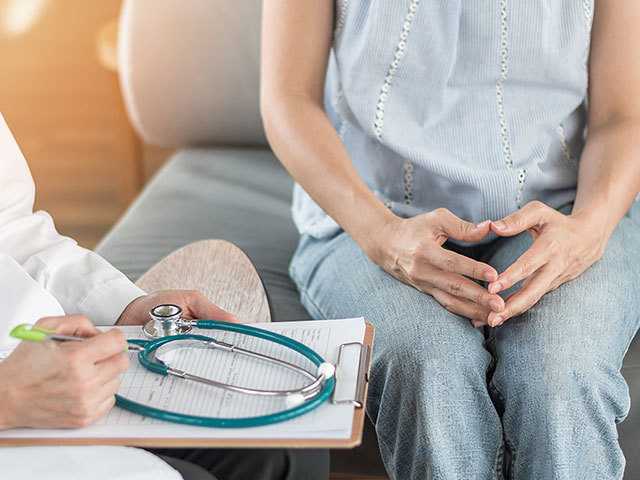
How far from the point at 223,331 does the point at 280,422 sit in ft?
0.57

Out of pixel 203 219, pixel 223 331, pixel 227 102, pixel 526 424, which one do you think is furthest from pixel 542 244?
pixel 227 102

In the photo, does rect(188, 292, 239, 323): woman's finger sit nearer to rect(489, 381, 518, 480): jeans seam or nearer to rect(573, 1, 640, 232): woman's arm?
rect(489, 381, 518, 480): jeans seam

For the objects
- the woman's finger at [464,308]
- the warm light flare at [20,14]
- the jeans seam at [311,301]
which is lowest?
the warm light flare at [20,14]

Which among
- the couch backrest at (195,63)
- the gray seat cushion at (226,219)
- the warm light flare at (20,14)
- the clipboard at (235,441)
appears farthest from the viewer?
the warm light flare at (20,14)

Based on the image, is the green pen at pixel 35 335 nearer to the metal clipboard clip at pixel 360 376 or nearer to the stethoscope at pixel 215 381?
the stethoscope at pixel 215 381

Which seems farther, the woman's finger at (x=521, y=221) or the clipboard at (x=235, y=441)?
the woman's finger at (x=521, y=221)

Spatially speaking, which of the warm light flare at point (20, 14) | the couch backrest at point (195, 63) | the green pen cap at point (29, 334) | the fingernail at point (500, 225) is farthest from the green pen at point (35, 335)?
the warm light flare at point (20, 14)

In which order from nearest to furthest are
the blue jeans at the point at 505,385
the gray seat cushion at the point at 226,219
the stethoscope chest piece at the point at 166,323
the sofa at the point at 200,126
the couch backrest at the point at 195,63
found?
the stethoscope chest piece at the point at 166,323 < the blue jeans at the point at 505,385 < the gray seat cushion at the point at 226,219 < the sofa at the point at 200,126 < the couch backrest at the point at 195,63

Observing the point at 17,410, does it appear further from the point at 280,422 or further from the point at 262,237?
the point at 262,237

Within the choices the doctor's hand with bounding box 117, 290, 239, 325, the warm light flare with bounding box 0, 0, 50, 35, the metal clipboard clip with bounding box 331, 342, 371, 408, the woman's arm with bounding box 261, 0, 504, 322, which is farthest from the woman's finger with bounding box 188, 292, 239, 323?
the warm light flare with bounding box 0, 0, 50, 35

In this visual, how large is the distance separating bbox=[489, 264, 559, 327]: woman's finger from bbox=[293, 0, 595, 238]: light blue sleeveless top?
0.17 metres

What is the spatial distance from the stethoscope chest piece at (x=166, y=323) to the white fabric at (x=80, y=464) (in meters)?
0.14

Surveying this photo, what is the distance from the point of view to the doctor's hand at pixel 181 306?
3.46ft

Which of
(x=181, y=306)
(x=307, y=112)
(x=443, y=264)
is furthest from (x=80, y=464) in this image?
(x=307, y=112)
